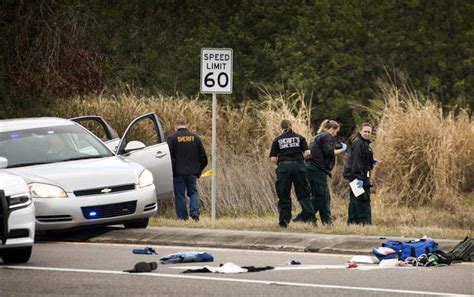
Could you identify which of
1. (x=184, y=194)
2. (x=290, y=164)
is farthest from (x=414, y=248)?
(x=184, y=194)

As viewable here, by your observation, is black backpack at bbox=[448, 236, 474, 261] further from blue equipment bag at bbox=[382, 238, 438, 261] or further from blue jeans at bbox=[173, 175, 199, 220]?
blue jeans at bbox=[173, 175, 199, 220]

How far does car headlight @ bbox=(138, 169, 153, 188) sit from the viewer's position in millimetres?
17703

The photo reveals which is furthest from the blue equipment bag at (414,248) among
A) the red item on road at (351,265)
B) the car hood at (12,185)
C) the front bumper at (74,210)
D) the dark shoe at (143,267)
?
the front bumper at (74,210)

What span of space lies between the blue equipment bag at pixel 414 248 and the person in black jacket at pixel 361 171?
5.99 metres

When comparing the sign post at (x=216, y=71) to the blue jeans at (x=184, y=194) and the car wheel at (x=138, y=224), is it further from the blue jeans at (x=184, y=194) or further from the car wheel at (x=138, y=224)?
the blue jeans at (x=184, y=194)

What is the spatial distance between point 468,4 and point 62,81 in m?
23.5

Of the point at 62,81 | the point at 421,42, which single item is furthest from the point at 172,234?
the point at 421,42

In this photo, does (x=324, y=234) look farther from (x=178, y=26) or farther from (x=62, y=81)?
(x=178, y=26)

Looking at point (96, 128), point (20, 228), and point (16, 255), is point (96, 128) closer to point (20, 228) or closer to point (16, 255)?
point (16, 255)

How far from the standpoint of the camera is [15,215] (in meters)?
14.0

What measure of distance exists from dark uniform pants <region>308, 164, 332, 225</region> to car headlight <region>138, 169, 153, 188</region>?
3733 millimetres

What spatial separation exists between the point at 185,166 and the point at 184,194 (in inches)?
20.5

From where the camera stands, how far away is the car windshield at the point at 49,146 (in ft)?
58.0

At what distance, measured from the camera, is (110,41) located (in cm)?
4384
